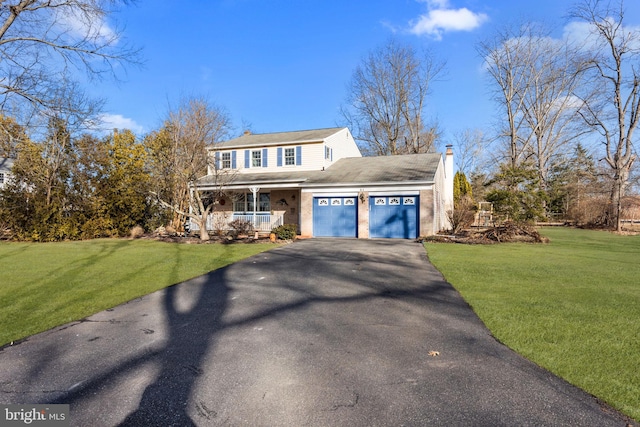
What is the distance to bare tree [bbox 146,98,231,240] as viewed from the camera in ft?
57.9

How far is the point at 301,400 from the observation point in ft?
9.48

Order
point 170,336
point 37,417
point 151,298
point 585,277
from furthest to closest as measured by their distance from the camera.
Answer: point 585,277, point 151,298, point 170,336, point 37,417

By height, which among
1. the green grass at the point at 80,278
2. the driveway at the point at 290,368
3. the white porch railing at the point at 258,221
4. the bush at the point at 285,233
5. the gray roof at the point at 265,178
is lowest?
the driveway at the point at 290,368

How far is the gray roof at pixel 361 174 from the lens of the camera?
57.8 ft

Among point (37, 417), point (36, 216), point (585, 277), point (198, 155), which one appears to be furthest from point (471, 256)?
point (36, 216)

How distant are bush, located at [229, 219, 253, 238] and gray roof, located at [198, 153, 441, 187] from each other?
2.30m

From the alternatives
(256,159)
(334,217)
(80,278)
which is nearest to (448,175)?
(334,217)

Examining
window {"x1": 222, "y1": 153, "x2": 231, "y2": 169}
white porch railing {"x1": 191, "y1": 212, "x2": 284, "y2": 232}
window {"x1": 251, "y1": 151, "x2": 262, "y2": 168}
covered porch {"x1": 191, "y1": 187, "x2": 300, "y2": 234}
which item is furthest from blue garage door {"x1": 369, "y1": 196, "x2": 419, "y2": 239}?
window {"x1": 222, "y1": 153, "x2": 231, "y2": 169}

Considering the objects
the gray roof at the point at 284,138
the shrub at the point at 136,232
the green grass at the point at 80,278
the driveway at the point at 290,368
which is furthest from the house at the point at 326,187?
the driveway at the point at 290,368

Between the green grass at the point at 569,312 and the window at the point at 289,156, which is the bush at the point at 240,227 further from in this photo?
the green grass at the point at 569,312

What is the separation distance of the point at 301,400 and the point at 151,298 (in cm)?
452

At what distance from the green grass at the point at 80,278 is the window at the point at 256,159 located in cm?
1080

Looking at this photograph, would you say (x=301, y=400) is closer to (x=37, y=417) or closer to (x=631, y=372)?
(x=37, y=417)

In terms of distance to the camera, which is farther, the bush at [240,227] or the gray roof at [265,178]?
the gray roof at [265,178]
